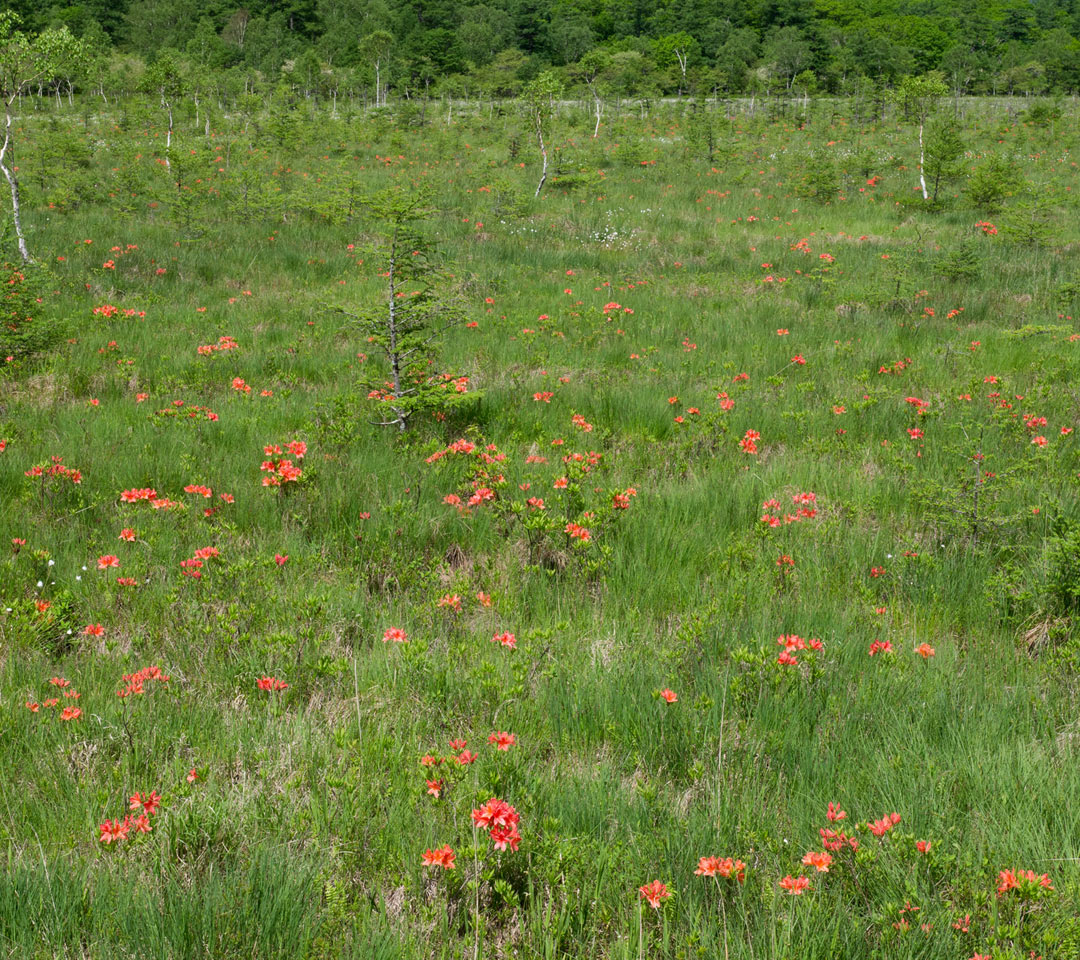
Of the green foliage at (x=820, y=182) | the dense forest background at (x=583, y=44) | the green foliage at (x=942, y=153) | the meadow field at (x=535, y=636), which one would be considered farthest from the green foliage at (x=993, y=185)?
the dense forest background at (x=583, y=44)

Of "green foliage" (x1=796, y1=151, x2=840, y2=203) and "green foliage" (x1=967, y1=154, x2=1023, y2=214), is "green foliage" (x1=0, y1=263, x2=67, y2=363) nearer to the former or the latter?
"green foliage" (x1=796, y1=151, x2=840, y2=203)

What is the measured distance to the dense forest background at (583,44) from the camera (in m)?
45.7

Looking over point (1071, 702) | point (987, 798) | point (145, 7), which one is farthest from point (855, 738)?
point (145, 7)

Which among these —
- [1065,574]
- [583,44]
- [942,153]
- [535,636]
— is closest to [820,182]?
[942,153]

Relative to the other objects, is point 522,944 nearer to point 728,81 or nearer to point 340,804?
point 340,804

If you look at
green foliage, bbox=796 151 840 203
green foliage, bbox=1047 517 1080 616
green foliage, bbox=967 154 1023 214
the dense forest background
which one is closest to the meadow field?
green foliage, bbox=1047 517 1080 616

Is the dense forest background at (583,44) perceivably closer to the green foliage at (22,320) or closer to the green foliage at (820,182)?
the green foliage at (820,182)

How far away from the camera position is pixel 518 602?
3621 mm

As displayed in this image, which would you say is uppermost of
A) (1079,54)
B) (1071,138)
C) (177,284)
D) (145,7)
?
(145,7)

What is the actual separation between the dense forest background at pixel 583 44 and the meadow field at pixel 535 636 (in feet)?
98.2

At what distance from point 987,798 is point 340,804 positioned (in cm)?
209

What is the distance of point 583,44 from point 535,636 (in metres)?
79.0

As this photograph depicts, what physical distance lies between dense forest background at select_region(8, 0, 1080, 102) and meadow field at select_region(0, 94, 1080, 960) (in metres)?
29.9

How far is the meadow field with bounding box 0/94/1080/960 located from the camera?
1829 mm
